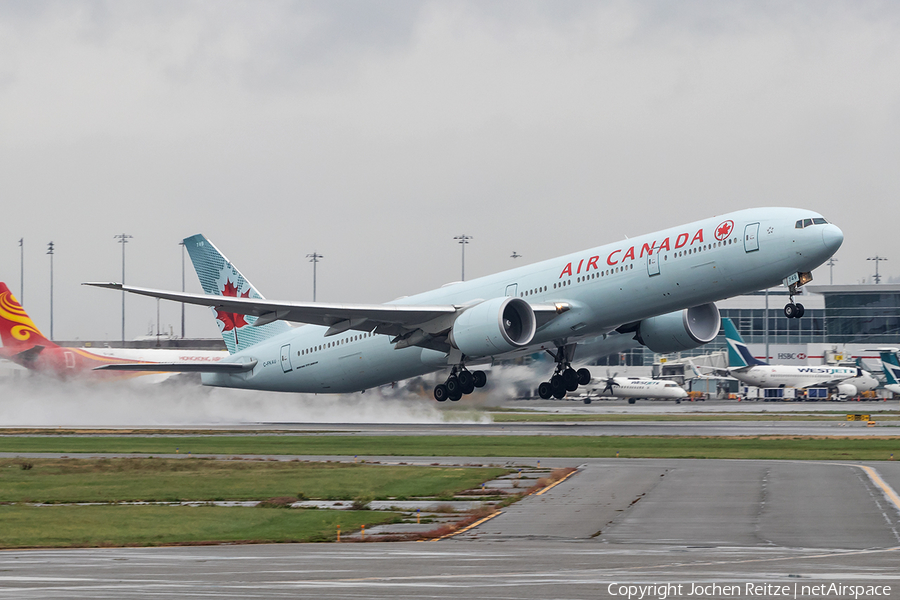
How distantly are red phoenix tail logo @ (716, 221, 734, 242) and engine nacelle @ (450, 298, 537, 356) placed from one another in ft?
24.8

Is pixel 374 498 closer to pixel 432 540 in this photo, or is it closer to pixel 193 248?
pixel 432 540

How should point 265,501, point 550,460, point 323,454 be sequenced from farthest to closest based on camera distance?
1. point 323,454
2. point 550,460
3. point 265,501

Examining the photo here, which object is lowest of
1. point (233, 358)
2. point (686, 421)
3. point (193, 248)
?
point (686, 421)

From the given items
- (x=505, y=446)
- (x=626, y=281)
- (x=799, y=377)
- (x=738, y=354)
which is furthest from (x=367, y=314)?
(x=799, y=377)

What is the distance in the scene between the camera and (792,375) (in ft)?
337

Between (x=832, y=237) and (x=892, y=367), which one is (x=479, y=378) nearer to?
(x=832, y=237)

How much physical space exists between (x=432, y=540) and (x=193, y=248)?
38.4 metres

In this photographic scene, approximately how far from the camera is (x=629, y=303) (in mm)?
36625

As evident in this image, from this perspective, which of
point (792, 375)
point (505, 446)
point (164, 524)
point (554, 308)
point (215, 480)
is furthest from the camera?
point (792, 375)

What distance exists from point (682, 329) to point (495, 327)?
9.92 m

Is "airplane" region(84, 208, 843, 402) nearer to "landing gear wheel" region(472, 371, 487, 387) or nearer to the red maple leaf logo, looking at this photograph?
"landing gear wheel" region(472, 371, 487, 387)

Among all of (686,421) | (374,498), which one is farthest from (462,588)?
(686,421)

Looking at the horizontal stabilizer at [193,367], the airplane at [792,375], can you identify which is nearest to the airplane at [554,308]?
the horizontal stabilizer at [193,367]

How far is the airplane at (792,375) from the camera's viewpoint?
102 metres
